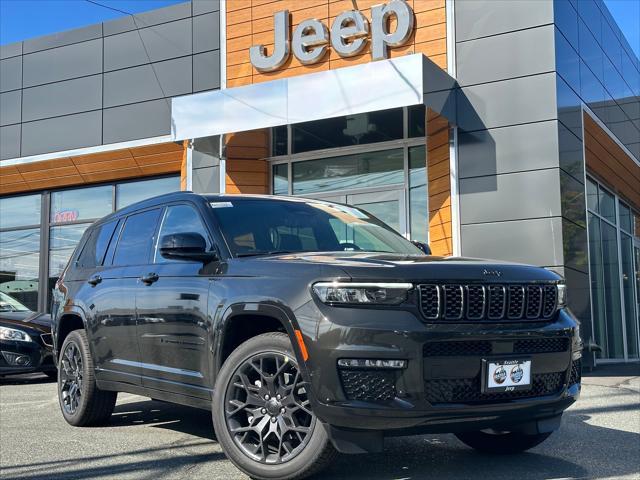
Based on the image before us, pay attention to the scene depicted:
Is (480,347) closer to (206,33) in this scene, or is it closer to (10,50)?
(206,33)

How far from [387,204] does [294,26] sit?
3.52 m

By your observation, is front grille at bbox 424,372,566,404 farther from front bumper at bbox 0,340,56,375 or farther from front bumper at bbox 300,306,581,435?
front bumper at bbox 0,340,56,375

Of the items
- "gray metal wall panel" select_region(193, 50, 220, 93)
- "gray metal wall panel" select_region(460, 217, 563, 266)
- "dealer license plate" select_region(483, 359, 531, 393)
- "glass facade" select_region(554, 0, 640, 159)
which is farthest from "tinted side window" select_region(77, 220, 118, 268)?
"gray metal wall panel" select_region(193, 50, 220, 93)

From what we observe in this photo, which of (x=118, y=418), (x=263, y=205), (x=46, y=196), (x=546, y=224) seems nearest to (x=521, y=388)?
(x=263, y=205)

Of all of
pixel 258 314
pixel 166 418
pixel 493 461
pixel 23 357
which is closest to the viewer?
pixel 258 314

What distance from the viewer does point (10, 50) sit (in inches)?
687

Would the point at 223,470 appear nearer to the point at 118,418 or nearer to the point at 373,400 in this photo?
the point at 373,400

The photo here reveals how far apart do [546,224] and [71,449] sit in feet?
26.2

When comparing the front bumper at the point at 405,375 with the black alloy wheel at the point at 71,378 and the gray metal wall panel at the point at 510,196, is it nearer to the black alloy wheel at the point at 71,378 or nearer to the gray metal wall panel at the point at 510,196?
the black alloy wheel at the point at 71,378

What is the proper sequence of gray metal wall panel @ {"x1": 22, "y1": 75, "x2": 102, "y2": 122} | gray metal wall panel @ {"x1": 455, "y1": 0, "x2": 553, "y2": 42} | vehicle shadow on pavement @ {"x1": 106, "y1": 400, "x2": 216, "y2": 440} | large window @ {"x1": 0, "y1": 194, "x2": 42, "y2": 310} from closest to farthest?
vehicle shadow on pavement @ {"x1": 106, "y1": 400, "x2": 216, "y2": 440} → gray metal wall panel @ {"x1": 455, "y1": 0, "x2": 553, "y2": 42} → gray metal wall panel @ {"x1": 22, "y1": 75, "x2": 102, "y2": 122} → large window @ {"x1": 0, "y1": 194, "x2": 42, "y2": 310}

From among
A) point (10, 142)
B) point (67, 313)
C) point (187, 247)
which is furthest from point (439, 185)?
point (10, 142)

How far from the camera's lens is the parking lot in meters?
4.67

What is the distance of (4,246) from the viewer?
19672 mm

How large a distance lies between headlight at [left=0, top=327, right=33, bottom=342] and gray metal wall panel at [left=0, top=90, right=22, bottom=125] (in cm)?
830
